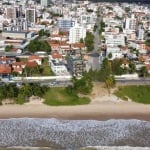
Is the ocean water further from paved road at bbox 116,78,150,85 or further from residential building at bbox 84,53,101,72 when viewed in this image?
residential building at bbox 84,53,101,72

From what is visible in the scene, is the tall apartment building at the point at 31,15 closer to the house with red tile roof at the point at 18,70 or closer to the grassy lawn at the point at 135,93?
the house with red tile roof at the point at 18,70

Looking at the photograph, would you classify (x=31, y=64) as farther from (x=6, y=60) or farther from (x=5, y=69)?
(x=6, y=60)

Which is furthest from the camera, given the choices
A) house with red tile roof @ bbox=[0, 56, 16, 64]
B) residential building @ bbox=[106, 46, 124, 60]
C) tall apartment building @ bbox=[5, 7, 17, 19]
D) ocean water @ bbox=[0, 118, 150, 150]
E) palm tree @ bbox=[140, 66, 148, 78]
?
tall apartment building @ bbox=[5, 7, 17, 19]

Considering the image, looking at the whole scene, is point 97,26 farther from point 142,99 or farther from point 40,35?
point 142,99

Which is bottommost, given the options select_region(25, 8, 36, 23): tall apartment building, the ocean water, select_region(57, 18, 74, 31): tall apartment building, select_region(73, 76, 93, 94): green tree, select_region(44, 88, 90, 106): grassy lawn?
the ocean water

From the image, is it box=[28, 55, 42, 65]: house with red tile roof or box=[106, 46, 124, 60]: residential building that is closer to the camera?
box=[28, 55, 42, 65]: house with red tile roof

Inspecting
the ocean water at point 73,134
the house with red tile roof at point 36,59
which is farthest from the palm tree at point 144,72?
the ocean water at point 73,134

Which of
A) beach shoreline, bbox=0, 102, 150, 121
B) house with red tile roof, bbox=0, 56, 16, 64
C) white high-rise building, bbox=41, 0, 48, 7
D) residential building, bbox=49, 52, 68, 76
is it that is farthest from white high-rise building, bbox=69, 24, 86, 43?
white high-rise building, bbox=41, 0, 48, 7

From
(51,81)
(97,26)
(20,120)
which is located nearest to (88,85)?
(51,81)
